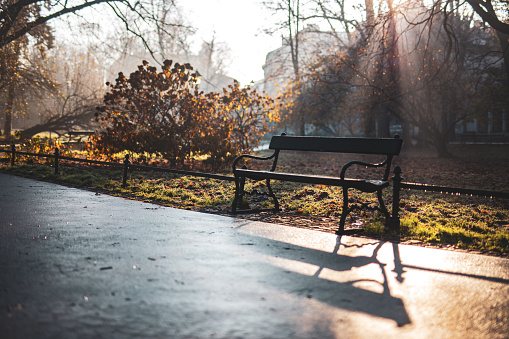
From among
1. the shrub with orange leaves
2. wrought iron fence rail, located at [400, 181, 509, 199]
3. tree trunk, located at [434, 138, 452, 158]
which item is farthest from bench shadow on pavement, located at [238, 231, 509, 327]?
tree trunk, located at [434, 138, 452, 158]

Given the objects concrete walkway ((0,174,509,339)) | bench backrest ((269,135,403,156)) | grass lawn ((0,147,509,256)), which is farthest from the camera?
bench backrest ((269,135,403,156))

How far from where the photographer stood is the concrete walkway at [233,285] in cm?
289

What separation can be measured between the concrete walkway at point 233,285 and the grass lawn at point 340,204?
2.35ft

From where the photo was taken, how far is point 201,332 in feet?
9.13

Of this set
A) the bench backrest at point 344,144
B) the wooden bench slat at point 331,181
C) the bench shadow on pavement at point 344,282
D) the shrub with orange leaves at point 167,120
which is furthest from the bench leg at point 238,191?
the shrub with orange leaves at point 167,120

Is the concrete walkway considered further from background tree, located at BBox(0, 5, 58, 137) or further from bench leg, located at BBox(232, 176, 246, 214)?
background tree, located at BBox(0, 5, 58, 137)

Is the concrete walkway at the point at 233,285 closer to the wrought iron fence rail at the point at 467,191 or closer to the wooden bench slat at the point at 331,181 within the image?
the wooden bench slat at the point at 331,181

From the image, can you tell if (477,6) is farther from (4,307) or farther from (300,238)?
(4,307)

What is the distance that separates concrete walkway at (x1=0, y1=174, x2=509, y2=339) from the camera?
2887mm

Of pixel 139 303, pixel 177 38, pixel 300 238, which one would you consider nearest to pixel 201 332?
pixel 139 303

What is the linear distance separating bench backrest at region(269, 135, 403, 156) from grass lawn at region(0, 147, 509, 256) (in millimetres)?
769

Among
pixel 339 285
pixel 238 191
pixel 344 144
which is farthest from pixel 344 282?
pixel 238 191

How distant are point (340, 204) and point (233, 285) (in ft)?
15.6

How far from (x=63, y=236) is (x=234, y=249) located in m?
1.95
